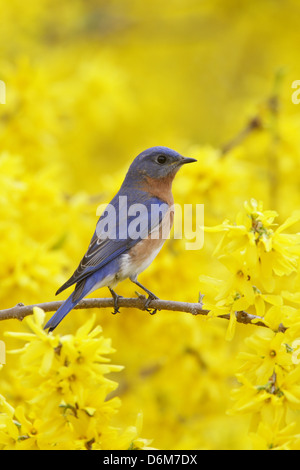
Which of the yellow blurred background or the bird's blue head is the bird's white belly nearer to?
the yellow blurred background

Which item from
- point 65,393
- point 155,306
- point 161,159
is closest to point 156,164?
point 161,159

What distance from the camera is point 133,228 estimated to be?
3791 mm

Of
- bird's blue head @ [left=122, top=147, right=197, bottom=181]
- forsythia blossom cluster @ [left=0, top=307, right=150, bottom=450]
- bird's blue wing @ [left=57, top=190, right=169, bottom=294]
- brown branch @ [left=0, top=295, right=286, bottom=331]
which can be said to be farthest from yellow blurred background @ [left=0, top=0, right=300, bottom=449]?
forsythia blossom cluster @ [left=0, top=307, right=150, bottom=450]

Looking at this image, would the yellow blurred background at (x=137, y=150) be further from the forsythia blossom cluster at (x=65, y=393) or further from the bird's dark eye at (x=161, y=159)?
the forsythia blossom cluster at (x=65, y=393)

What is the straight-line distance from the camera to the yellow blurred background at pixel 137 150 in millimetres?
4508

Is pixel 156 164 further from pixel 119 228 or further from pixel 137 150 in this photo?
pixel 137 150

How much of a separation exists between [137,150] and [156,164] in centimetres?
343

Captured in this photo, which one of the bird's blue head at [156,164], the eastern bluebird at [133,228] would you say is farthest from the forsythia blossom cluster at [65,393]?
the bird's blue head at [156,164]

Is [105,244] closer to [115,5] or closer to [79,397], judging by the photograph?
[79,397]

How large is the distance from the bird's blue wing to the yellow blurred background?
16.5 inches

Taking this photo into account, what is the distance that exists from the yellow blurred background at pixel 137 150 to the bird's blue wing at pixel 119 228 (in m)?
0.42

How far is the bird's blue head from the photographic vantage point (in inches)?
162

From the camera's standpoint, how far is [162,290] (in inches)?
175
